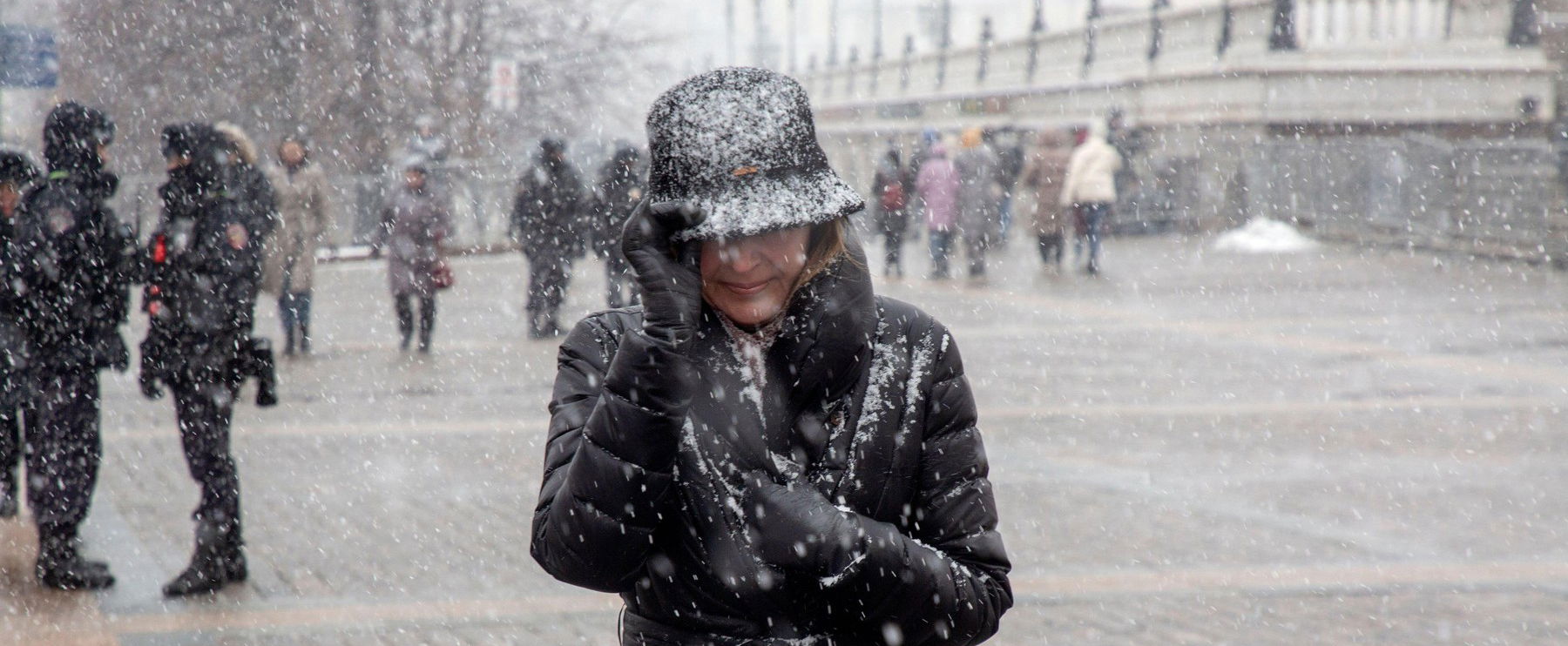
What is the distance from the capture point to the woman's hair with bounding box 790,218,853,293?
7.40ft

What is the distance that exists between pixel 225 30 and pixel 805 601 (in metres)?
26.0

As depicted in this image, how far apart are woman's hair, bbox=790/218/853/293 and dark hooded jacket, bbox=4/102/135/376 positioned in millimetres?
4463

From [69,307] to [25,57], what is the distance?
23.7 feet

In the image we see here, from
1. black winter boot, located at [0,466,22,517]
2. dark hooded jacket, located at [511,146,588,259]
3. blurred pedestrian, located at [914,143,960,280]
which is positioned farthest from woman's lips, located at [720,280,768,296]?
blurred pedestrian, located at [914,143,960,280]

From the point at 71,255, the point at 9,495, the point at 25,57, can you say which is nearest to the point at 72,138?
the point at 71,255

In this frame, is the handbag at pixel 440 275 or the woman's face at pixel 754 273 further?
the handbag at pixel 440 275

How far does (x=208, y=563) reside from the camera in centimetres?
595

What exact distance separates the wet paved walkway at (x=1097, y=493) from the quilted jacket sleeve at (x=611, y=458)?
312 centimetres

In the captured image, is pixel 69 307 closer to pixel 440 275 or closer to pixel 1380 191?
pixel 440 275

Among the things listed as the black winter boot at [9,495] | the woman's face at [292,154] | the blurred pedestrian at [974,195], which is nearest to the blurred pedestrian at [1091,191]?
the blurred pedestrian at [974,195]

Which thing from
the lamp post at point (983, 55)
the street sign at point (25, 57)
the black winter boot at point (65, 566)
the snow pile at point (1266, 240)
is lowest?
the snow pile at point (1266, 240)

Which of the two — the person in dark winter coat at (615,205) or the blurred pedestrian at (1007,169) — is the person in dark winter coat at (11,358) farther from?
the blurred pedestrian at (1007,169)

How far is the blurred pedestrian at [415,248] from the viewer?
527 inches

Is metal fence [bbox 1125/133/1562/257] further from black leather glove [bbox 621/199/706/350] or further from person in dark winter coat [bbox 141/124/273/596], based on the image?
black leather glove [bbox 621/199/706/350]
